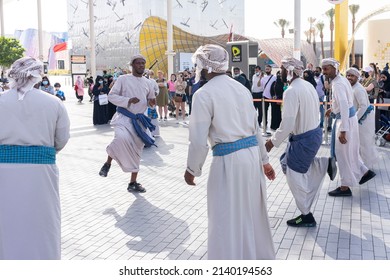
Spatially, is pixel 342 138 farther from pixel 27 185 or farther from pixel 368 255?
pixel 27 185

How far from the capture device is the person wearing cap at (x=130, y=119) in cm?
705

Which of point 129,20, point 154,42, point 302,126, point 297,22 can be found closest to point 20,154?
point 302,126

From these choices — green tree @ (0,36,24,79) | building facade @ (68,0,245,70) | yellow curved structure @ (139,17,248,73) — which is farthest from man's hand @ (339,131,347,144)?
building facade @ (68,0,245,70)

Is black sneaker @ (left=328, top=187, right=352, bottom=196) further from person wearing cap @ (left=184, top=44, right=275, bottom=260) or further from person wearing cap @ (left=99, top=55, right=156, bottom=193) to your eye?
person wearing cap @ (left=184, top=44, right=275, bottom=260)

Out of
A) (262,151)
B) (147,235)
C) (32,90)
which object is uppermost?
(32,90)

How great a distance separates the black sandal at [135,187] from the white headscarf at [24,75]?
372cm

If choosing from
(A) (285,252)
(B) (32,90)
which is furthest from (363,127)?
(B) (32,90)

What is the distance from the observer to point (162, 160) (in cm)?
991

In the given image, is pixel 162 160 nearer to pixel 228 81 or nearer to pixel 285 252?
pixel 285 252

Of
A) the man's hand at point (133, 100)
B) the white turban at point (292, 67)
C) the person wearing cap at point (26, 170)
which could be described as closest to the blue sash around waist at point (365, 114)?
the white turban at point (292, 67)

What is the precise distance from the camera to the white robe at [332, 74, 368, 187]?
6.27m

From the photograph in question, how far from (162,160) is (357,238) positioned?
5.30 meters
